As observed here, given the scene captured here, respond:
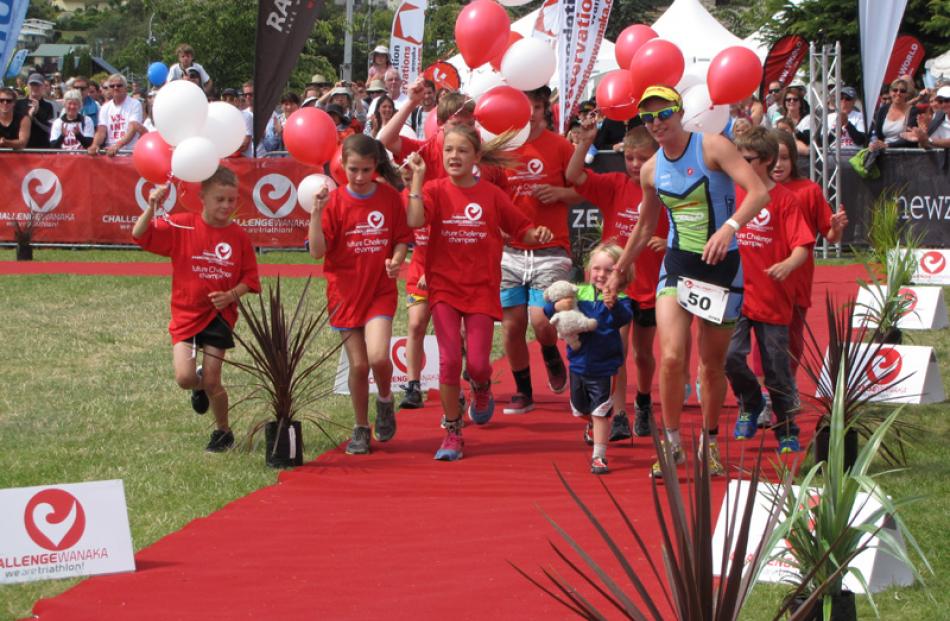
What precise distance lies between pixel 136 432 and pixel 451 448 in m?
2.12

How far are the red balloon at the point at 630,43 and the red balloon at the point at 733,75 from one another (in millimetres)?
1245

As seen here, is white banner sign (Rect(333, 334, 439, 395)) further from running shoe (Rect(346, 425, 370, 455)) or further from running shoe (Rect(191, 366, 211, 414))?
running shoe (Rect(346, 425, 370, 455))

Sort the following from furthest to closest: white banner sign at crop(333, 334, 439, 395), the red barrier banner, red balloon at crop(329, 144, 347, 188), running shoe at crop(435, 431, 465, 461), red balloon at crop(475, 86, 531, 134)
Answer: the red barrier banner
white banner sign at crop(333, 334, 439, 395)
red balloon at crop(475, 86, 531, 134)
red balloon at crop(329, 144, 347, 188)
running shoe at crop(435, 431, 465, 461)

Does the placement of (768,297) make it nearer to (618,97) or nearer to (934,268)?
(618,97)

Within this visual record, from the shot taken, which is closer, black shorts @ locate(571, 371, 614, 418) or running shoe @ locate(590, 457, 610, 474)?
running shoe @ locate(590, 457, 610, 474)

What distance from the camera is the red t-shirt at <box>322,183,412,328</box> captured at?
8180 millimetres

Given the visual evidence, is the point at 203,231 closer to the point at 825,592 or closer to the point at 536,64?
the point at 536,64

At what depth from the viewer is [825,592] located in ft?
13.8

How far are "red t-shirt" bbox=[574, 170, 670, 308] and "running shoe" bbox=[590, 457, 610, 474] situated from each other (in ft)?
5.11

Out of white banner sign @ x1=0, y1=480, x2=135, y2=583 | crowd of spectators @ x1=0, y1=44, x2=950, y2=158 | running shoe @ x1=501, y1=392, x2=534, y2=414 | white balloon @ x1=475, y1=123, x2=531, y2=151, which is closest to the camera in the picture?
white banner sign @ x1=0, y1=480, x2=135, y2=583

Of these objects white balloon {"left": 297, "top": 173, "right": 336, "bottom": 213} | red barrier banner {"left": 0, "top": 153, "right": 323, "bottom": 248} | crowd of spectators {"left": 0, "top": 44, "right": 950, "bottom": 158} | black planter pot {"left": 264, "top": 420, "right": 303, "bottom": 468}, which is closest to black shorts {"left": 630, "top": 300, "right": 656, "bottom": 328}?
white balloon {"left": 297, "top": 173, "right": 336, "bottom": 213}

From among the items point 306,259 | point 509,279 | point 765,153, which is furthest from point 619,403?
point 306,259

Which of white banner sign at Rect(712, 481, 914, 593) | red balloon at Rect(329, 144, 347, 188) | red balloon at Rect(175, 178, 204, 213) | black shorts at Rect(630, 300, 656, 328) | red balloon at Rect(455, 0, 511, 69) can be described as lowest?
white banner sign at Rect(712, 481, 914, 593)

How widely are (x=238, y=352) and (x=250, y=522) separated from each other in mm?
5695
